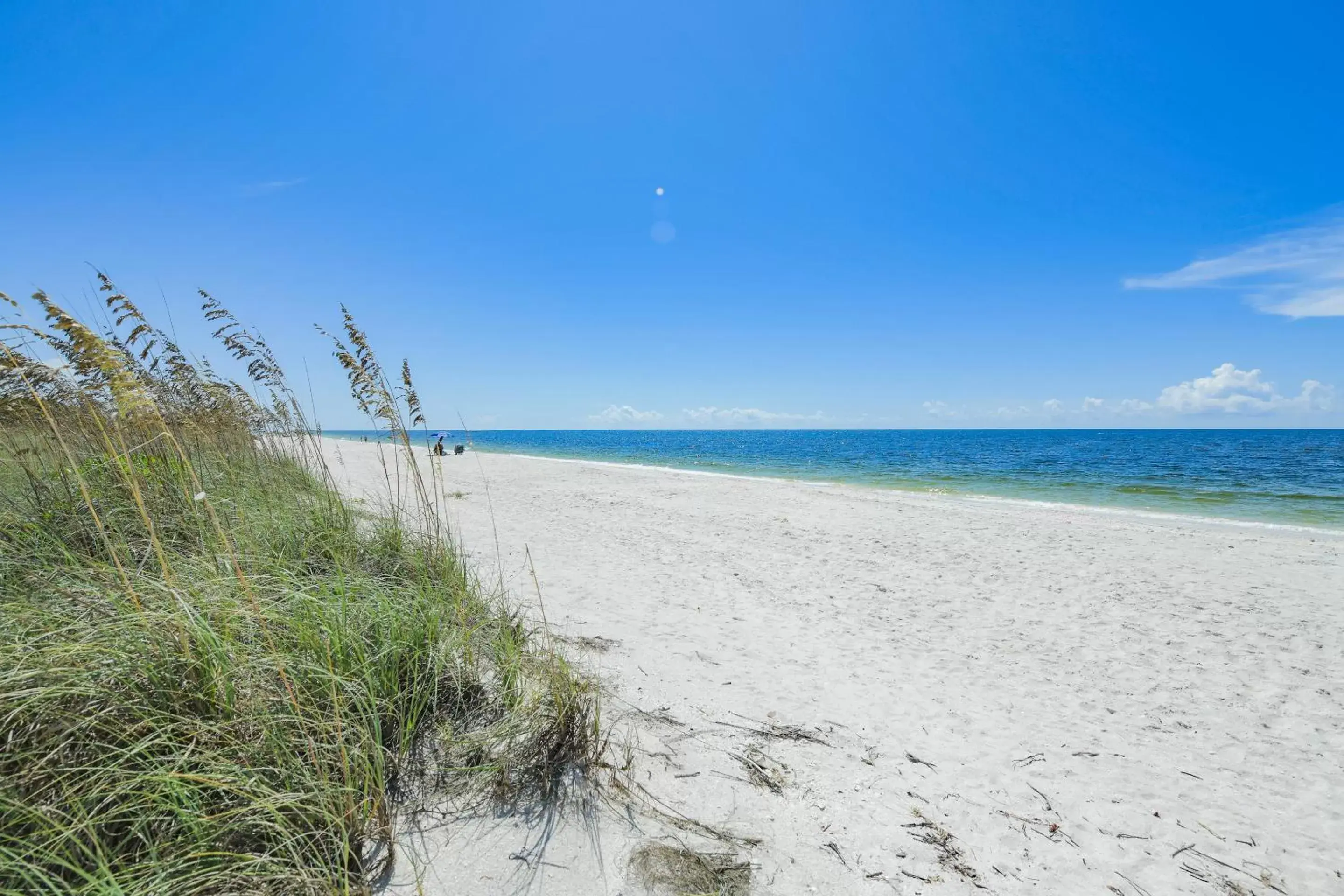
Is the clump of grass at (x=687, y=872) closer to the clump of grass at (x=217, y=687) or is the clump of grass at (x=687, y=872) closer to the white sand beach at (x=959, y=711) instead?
the white sand beach at (x=959, y=711)

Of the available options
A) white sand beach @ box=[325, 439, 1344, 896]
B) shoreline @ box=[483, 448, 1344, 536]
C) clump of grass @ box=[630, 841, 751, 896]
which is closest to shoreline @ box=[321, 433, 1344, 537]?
shoreline @ box=[483, 448, 1344, 536]

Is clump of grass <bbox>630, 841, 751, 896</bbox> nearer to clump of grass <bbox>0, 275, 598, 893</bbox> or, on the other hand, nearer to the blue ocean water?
clump of grass <bbox>0, 275, 598, 893</bbox>

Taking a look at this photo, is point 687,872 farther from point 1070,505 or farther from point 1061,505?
point 1070,505

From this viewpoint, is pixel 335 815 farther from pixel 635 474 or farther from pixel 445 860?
pixel 635 474

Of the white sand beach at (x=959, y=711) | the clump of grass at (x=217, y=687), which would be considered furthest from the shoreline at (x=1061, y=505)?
the clump of grass at (x=217, y=687)

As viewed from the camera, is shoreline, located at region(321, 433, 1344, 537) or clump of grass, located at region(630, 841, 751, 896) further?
shoreline, located at region(321, 433, 1344, 537)

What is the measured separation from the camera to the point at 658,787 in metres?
2.79

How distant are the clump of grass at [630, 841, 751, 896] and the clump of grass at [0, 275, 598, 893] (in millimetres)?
526

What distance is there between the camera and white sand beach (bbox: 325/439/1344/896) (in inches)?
101

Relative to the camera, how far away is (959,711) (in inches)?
162

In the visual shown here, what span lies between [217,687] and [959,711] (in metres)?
4.55

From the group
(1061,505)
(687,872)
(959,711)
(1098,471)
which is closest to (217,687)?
(687,872)

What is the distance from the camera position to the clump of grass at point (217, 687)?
1752 millimetres

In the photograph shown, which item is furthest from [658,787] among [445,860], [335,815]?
[335,815]
